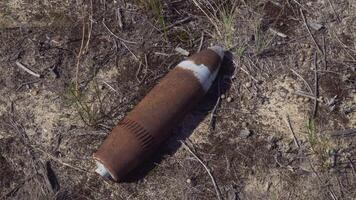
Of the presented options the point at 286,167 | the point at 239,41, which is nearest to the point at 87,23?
the point at 239,41

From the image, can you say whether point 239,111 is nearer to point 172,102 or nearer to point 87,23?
point 172,102

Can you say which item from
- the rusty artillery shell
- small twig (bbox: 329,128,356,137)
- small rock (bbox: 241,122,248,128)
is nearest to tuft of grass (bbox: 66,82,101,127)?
the rusty artillery shell

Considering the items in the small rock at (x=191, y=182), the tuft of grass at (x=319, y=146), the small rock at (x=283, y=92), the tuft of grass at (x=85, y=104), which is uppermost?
the tuft of grass at (x=85, y=104)

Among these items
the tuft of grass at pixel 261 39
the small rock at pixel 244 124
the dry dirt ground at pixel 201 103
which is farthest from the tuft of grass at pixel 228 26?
the small rock at pixel 244 124

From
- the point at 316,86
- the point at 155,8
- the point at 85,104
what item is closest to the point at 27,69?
the point at 85,104

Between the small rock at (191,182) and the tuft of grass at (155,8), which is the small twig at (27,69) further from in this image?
the small rock at (191,182)

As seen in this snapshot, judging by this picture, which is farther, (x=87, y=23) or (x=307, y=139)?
(x=87, y=23)

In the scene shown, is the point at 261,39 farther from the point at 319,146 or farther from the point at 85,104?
the point at 85,104
